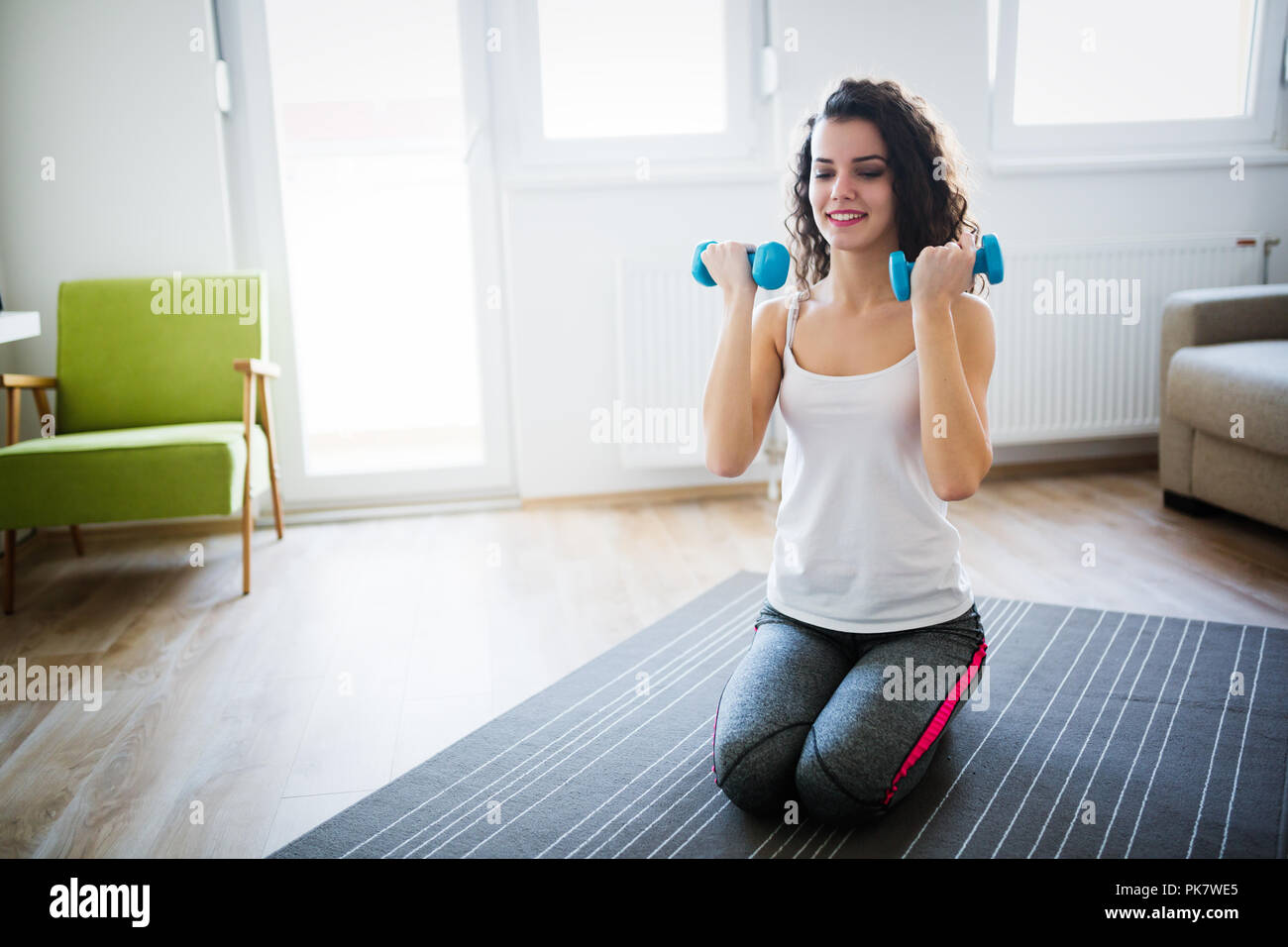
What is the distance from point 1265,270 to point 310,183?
3064mm

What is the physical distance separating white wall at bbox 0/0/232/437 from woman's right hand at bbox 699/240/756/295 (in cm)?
212

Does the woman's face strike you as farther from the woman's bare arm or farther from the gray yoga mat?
the gray yoga mat

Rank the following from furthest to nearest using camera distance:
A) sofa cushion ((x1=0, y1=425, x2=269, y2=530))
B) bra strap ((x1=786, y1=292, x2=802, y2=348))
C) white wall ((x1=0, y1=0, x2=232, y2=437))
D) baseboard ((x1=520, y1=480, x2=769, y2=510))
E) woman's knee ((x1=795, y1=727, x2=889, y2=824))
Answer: baseboard ((x1=520, y1=480, x2=769, y2=510))
white wall ((x1=0, y1=0, x2=232, y2=437))
sofa cushion ((x1=0, y1=425, x2=269, y2=530))
bra strap ((x1=786, y1=292, x2=802, y2=348))
woman's knee ((x1=795, y1=727, x2=889, y2=824))

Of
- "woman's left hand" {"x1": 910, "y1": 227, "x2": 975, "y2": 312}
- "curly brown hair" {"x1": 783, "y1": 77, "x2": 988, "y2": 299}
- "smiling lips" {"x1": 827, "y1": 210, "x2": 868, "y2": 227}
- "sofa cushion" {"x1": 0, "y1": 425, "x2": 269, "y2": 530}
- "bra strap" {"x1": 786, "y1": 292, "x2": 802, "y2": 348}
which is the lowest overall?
"sofa cushion" {"x1": 0, "y1": 425, "x2": 269, "y2": 530}

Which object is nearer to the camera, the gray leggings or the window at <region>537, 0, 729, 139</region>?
the gray leggings

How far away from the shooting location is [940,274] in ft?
4.58

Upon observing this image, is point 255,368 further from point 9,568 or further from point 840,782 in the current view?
point 840,782

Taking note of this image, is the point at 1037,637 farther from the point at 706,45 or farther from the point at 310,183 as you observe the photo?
the point at 310,183

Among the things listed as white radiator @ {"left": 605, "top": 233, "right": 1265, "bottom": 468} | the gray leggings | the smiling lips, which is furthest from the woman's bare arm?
white radiator @ {"left": 605, "top": 233, "right": 1265, "bottom": 468}

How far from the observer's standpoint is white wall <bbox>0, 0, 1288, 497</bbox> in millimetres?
3051

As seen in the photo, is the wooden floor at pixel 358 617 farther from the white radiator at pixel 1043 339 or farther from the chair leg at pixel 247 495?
the white radiator at pixel 1043 339

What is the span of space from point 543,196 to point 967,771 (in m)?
2.28
